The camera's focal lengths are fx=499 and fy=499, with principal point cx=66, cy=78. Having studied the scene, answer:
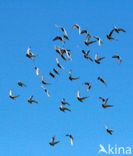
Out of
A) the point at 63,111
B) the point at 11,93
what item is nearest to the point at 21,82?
the point at 11,93

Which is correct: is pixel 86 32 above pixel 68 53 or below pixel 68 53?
above

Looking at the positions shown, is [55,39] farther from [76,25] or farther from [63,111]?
[63,111]

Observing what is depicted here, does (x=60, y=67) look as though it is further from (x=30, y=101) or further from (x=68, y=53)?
(x=30, y=101)

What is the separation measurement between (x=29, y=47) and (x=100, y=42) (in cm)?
963

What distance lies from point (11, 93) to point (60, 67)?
8786mm

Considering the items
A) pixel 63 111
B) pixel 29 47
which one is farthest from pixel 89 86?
pixel 29 47

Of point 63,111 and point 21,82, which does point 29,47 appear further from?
point 63,111

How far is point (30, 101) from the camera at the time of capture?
6981 cm

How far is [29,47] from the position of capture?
2648 inches

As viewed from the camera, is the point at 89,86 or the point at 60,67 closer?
the point at 60,67

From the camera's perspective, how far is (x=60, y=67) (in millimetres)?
66750

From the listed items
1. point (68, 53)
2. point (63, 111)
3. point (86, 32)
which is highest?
point (86, 32)

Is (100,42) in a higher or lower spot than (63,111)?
higher

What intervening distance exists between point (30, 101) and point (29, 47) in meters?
7.82
